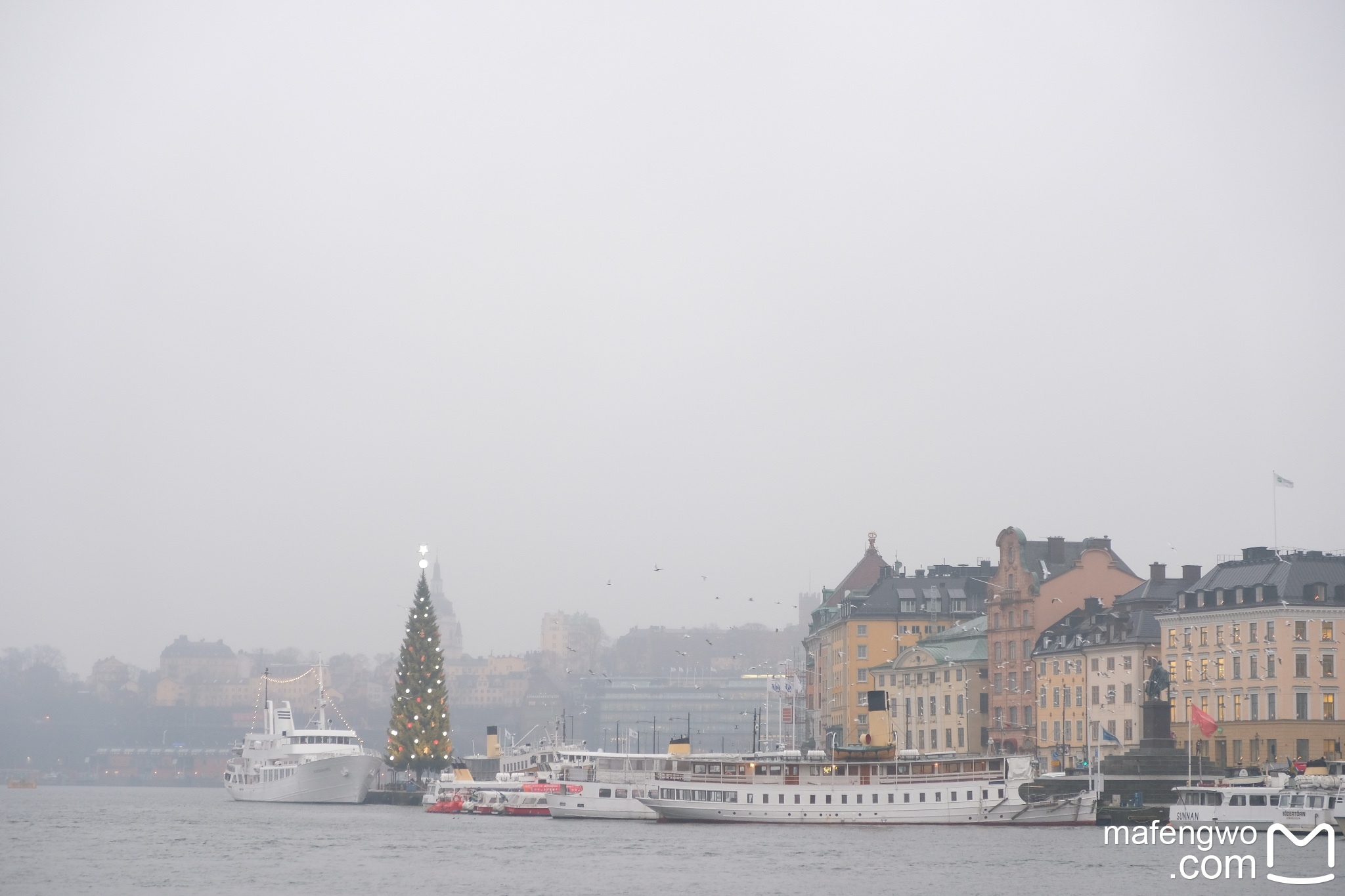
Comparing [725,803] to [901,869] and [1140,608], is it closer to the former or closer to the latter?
[901,869]

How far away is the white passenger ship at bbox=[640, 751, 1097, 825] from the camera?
11225 centimetres

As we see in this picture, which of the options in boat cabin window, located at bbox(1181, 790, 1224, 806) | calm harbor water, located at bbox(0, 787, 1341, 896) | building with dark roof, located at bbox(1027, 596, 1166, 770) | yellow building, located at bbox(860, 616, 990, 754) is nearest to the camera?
calm harbor water, located at bbox(0, 787, 1341, 896)

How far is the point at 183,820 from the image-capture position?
138125 mm

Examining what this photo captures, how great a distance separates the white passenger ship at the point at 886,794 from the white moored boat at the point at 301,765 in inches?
1957

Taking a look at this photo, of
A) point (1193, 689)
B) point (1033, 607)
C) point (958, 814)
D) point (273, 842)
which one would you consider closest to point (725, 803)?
point (958, 814)

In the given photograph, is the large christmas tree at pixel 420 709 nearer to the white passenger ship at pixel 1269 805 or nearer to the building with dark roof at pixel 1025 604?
the building with dark roof at pixel 1025 604

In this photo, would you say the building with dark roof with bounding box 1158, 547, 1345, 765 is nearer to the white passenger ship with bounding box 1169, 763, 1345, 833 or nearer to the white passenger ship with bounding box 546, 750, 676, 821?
the white passenger ship with bounding box 1169, 763, 1345, 833

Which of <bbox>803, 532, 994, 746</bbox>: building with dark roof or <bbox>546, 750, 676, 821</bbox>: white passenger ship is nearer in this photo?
<bbox>546, 750, 676, 821</bbox>: white passenger ship

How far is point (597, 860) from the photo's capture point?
92312 millimetres

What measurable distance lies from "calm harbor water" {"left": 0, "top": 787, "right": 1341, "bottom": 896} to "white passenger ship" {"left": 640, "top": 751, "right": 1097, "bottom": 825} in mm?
1726

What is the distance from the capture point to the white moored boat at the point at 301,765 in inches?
6363

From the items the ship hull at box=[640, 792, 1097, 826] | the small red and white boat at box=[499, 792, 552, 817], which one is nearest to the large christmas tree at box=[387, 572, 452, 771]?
the small red and white boat at box=[499, 792, 552, 817]

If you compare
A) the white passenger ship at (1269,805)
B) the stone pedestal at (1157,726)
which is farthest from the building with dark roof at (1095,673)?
the white passenger ship at (1269,805)

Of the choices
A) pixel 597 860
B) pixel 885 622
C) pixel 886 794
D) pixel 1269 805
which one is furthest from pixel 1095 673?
pixel 597 860
